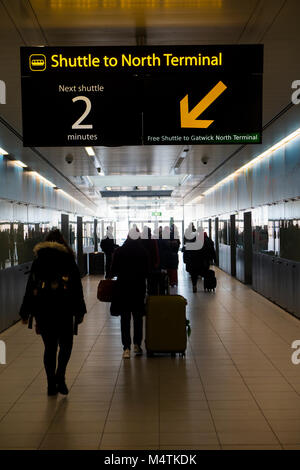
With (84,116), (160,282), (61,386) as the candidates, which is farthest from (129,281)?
(84,116)

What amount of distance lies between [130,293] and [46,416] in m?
2.50

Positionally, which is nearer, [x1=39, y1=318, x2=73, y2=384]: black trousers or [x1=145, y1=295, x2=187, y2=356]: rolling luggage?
[x1=39, y1=318, x2=73, y2=384]: black trousers

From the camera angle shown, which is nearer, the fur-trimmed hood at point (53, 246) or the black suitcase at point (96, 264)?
the fur-trimmed hood at point (53, 246)

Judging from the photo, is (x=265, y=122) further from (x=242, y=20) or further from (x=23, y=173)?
(x=23, y=173)

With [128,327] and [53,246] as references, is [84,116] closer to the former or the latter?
[53,246]

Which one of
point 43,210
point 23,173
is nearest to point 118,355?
point 23,173

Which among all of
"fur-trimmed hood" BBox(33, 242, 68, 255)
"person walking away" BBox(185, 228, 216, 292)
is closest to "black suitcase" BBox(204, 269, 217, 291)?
"person walking away" BBox(185, 228, 216, 292)

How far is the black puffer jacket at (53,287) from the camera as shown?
19.3 feet

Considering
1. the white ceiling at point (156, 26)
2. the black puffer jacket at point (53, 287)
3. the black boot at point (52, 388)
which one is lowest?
the black boot at point (52, 388)

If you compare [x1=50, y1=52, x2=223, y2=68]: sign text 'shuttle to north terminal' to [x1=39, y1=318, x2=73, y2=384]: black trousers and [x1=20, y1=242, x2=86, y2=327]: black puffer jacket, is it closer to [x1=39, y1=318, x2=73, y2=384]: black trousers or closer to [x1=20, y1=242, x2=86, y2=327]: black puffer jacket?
[x1=20, y1=242, x2=86, y2=327]: black puffer jacket

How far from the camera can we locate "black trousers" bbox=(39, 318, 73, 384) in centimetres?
587

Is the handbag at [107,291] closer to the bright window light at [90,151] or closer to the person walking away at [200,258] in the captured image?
the bright window light at [90,151]

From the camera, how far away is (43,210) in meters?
16.2

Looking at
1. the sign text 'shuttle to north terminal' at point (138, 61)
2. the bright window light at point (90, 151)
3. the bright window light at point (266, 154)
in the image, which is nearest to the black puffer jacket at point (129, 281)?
the sign text 'shuttle to north terminal' at point (138, 61)
